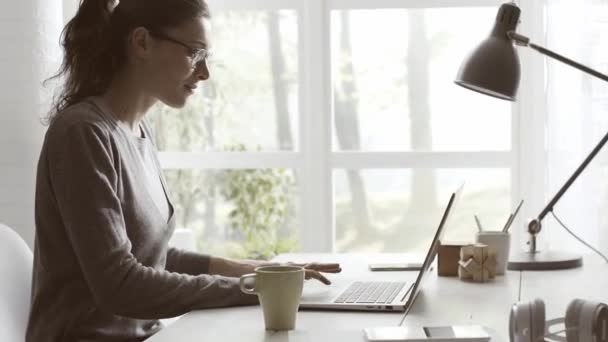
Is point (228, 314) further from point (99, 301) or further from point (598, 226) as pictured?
point (598, 226)

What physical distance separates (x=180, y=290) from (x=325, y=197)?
7.63 feet

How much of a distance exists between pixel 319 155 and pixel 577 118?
1130 millimetres

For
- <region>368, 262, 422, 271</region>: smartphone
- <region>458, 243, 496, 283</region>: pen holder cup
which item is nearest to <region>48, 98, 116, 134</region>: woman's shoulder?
<region>368, 262, 422, 271</region>: smartphone

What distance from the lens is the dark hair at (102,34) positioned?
1829mm

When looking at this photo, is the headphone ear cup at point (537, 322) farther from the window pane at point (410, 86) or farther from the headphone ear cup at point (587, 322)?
the window pane at point (410, 86)

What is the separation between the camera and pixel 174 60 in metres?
1.90

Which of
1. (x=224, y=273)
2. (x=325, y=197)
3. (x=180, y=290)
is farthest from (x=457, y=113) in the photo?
(x=180, y=290)

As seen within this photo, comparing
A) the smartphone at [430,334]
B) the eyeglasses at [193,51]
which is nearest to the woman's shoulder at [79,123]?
the eyeglasses at [193,51]

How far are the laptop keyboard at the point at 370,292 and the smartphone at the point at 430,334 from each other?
242mm

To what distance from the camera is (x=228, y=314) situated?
1.48 metres

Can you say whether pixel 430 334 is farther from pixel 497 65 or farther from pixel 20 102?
pixel 20 102

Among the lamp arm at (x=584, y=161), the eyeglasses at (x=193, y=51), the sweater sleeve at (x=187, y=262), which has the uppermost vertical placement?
the eyeglasses at (x=193, y=51)

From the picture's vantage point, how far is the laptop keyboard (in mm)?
1551

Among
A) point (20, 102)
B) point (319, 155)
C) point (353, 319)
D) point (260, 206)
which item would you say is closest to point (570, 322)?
point (353, 319)
